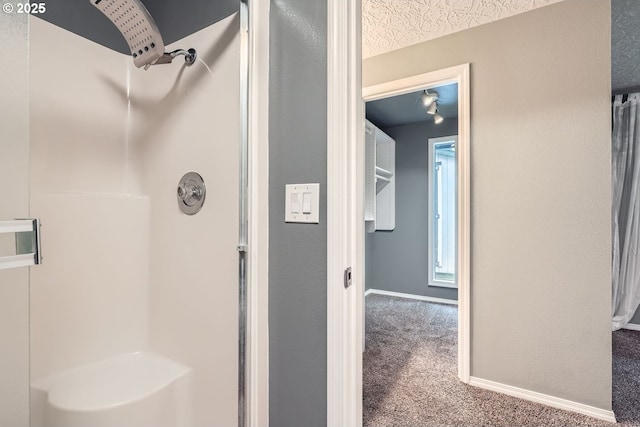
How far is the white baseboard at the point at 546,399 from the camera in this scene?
5.33 ft

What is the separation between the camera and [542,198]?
5.85ft

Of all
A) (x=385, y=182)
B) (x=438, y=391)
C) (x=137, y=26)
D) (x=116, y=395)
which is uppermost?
(x=137, y=26)

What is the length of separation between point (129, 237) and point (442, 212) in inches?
138

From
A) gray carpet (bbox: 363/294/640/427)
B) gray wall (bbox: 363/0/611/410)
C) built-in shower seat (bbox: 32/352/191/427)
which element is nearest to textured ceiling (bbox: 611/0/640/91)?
gray wall (bbox: 363/0/611/410)

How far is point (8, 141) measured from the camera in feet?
2.77

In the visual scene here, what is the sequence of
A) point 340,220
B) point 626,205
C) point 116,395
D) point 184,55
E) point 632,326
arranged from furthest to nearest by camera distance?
point 632,326 < point 626,205 < point 184,55 < point 116,395 < point 340,220

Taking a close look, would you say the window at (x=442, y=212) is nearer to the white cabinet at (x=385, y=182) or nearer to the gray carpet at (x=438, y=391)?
the white cabinet at (x=385, y=182)

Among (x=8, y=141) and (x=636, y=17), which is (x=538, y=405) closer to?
(x=636, y=17)

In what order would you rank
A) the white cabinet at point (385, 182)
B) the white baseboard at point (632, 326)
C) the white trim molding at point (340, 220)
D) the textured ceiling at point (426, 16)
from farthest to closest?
the white cabinet at point (385, 182) < the white baseboard at point (632, 326) < the textured ceiling at point (426, 16) < the white trim molding at point (340, 220)

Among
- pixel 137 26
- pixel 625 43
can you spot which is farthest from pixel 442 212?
pixel 137 26

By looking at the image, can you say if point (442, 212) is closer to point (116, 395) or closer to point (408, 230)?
point (408, 230)

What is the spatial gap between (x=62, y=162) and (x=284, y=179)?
1.18 meters

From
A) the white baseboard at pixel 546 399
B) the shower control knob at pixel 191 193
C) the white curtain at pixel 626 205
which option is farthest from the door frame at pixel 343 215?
the white curtain at pixel 626 205

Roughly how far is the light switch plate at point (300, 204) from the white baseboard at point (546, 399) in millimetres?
1764
